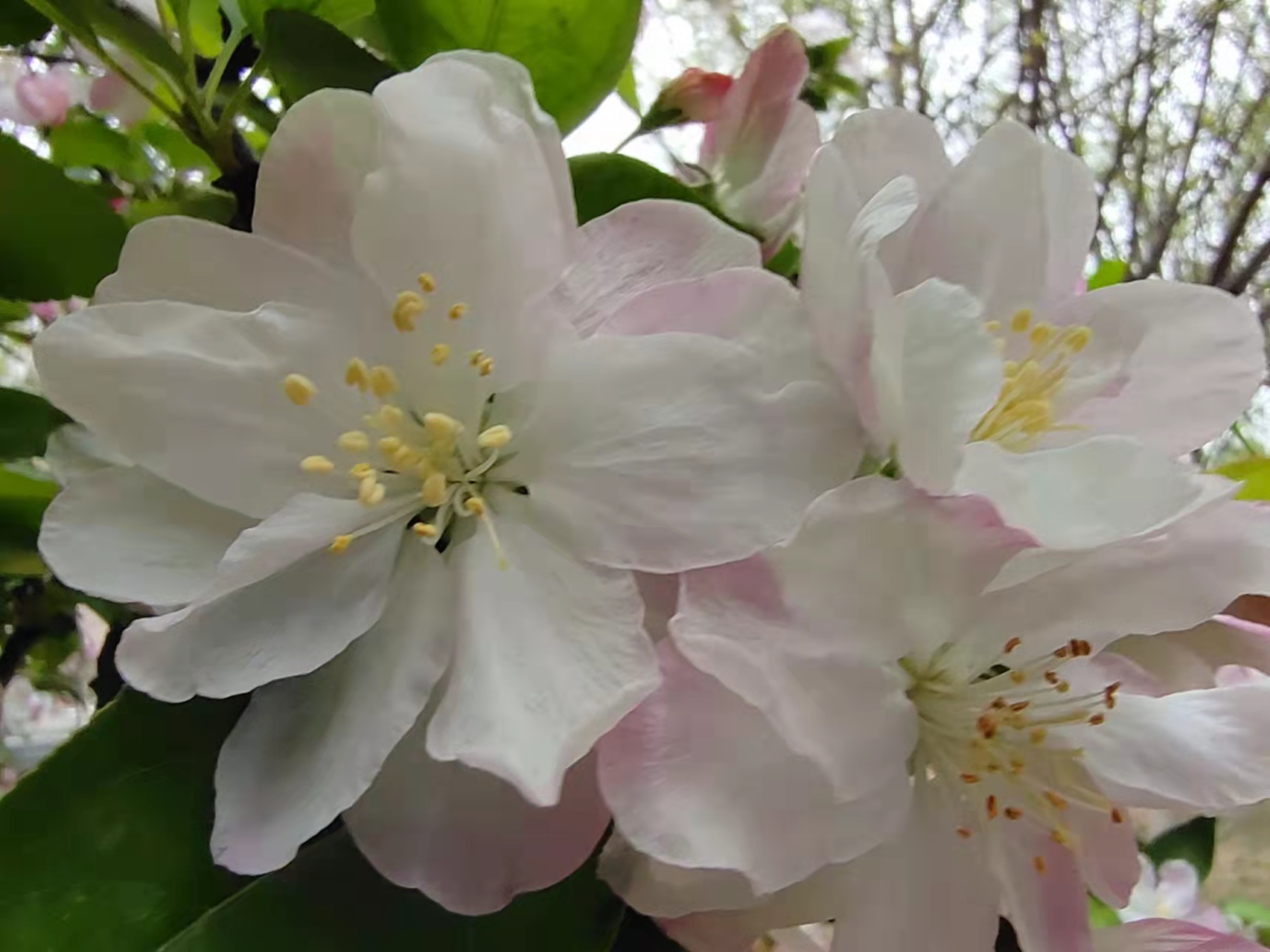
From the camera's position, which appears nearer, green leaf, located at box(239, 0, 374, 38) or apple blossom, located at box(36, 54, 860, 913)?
apple blossom, located at box(36, 54, 860, 913)

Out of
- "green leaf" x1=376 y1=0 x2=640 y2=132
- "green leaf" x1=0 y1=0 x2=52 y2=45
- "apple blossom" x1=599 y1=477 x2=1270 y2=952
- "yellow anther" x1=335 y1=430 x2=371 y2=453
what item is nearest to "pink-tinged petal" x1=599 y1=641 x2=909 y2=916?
"apple blossom" x1=599 y1=477 x2=1270 y2=952

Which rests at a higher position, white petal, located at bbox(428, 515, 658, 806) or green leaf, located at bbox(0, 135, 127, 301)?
green leaf, located at bbox(0, 135, 127, 301)

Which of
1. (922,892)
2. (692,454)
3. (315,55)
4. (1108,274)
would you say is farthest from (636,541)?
(1108,274)

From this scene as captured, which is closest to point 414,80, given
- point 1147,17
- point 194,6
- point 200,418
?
point 200,418

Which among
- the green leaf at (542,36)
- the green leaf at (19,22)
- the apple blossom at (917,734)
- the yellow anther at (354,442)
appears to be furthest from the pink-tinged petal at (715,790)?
the green leaf at (19,22)

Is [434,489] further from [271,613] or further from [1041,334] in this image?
[1041,334]

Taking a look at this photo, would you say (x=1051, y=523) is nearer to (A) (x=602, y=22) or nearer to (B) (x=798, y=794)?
(B) (x=798, y=794)

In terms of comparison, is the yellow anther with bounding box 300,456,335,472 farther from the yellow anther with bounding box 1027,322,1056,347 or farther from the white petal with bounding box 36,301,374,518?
the yellow anther with bounding box 1027,322,1056,347
